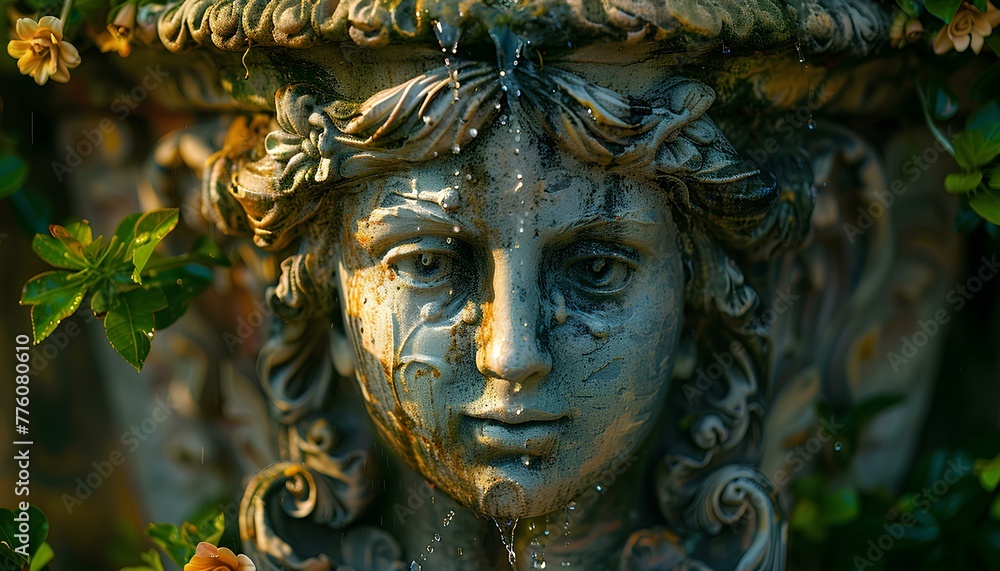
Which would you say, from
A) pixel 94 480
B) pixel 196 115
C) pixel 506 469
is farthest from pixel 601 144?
pixel 94 480

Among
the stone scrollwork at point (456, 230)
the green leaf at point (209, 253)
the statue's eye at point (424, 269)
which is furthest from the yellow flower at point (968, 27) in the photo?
the green leaf at point (209, 253)

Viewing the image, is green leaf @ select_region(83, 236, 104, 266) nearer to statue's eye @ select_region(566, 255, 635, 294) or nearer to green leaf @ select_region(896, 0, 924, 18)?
statue's eye @ select_region(566, 255, 635, 294)

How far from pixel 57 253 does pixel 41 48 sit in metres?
0.33

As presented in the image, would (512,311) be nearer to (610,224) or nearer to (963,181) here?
(610,224)

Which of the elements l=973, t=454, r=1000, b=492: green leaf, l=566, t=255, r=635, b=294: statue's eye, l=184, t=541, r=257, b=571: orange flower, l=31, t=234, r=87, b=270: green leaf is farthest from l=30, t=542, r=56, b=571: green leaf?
l=973, t=454, r=1000, b=492: green leaf

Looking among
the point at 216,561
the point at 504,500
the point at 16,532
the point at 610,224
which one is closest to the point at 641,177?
the point at 610,224

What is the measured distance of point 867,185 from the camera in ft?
6.27

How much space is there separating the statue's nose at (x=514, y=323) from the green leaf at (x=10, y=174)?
3.22ft

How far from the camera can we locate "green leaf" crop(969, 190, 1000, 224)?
5.75ft

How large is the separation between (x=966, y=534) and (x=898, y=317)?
43 cm

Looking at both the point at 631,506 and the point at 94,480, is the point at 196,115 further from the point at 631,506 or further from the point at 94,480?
the point at 631,506

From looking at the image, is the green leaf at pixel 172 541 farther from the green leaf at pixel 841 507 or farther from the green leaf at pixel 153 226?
the green leaf at pixel 841 507

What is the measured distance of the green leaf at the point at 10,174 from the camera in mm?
1892

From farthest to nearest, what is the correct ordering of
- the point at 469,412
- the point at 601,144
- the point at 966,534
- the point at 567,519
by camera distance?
the point at 966,534 → the point at 567,519 → the point at 469,412 → the point at 601,144
